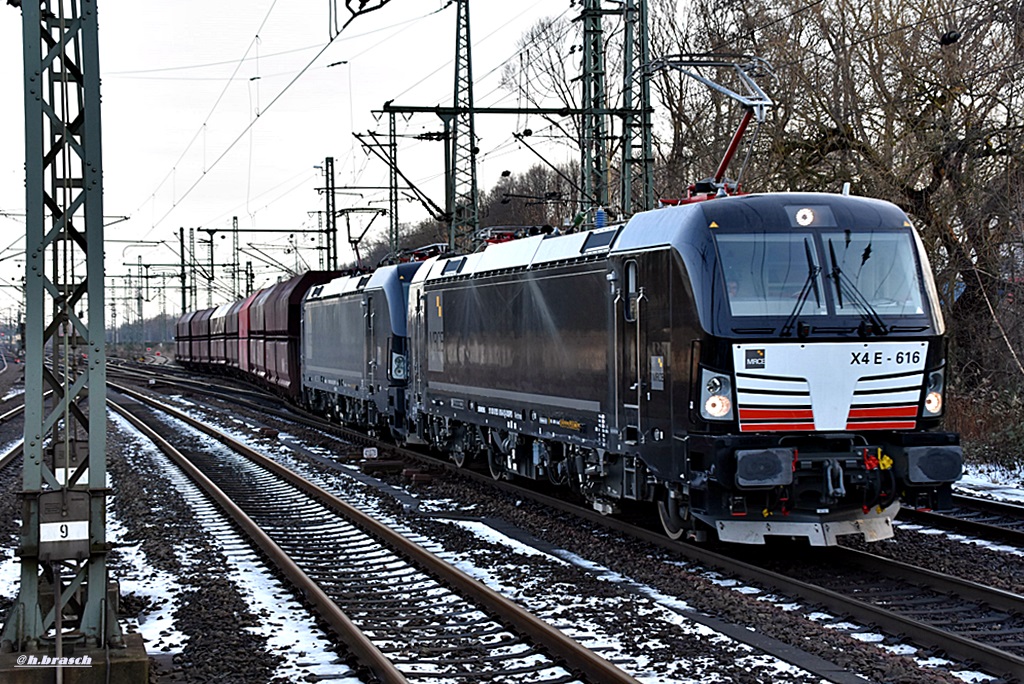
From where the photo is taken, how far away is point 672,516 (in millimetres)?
11516

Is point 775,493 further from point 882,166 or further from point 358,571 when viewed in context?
point 882,166

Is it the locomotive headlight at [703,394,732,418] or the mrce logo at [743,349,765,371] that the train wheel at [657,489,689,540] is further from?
the mrce logo at [743,349,765,371]

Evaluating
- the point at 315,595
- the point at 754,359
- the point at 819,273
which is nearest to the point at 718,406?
the point at 754,359

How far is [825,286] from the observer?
34.2ft

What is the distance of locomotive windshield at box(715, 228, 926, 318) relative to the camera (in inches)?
406

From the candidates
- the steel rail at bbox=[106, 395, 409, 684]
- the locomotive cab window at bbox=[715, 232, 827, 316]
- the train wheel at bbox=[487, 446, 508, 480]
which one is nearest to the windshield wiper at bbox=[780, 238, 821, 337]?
the locomotive cab window at bbox=[715, 232, 827, 316]

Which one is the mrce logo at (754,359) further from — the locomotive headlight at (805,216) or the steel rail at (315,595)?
the steel rail at (315,595)

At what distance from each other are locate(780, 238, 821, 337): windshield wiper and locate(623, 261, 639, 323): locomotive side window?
1.68m

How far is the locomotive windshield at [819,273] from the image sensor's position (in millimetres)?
10312

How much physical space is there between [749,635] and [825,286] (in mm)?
3433

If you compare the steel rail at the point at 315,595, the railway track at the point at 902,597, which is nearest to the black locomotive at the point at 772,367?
the railway track at the point at 902,597

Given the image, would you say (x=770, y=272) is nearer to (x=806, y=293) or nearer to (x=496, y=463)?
(x=806, y=293)

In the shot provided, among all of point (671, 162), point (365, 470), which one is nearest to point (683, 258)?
point (365, 470)

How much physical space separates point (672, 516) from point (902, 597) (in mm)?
2533
